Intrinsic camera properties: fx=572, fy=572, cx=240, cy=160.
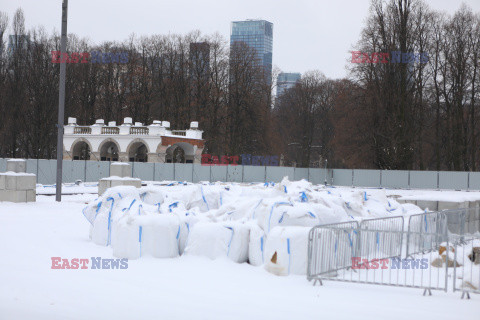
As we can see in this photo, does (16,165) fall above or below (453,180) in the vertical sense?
above

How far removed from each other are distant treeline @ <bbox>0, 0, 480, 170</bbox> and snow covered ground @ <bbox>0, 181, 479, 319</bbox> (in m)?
35.3

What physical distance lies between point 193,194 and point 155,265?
560 centimetres

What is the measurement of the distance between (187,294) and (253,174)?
130ft

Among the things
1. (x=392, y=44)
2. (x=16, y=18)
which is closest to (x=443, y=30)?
(x=392, y=44)

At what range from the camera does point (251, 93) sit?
5916cm

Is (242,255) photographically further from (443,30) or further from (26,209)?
(443,30)

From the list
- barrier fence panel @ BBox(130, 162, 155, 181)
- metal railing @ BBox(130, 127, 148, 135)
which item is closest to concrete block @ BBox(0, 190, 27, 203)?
barrier fence panel @ BBox(130, 162, 155, 181)

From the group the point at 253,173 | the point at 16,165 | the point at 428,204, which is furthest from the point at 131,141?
the point at 428,204

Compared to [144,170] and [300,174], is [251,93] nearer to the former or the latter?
[300,174]

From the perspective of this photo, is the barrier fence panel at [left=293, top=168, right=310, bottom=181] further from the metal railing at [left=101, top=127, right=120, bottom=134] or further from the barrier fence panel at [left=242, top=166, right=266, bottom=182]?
the metal railing at [left=101, top=127, right=120, bottom=134]

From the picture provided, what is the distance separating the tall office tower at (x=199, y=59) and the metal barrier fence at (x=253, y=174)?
15.8 m

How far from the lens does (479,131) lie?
5066 cm

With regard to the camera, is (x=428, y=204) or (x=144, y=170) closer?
(x=428, y=204)

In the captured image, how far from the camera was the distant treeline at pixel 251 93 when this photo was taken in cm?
4453
